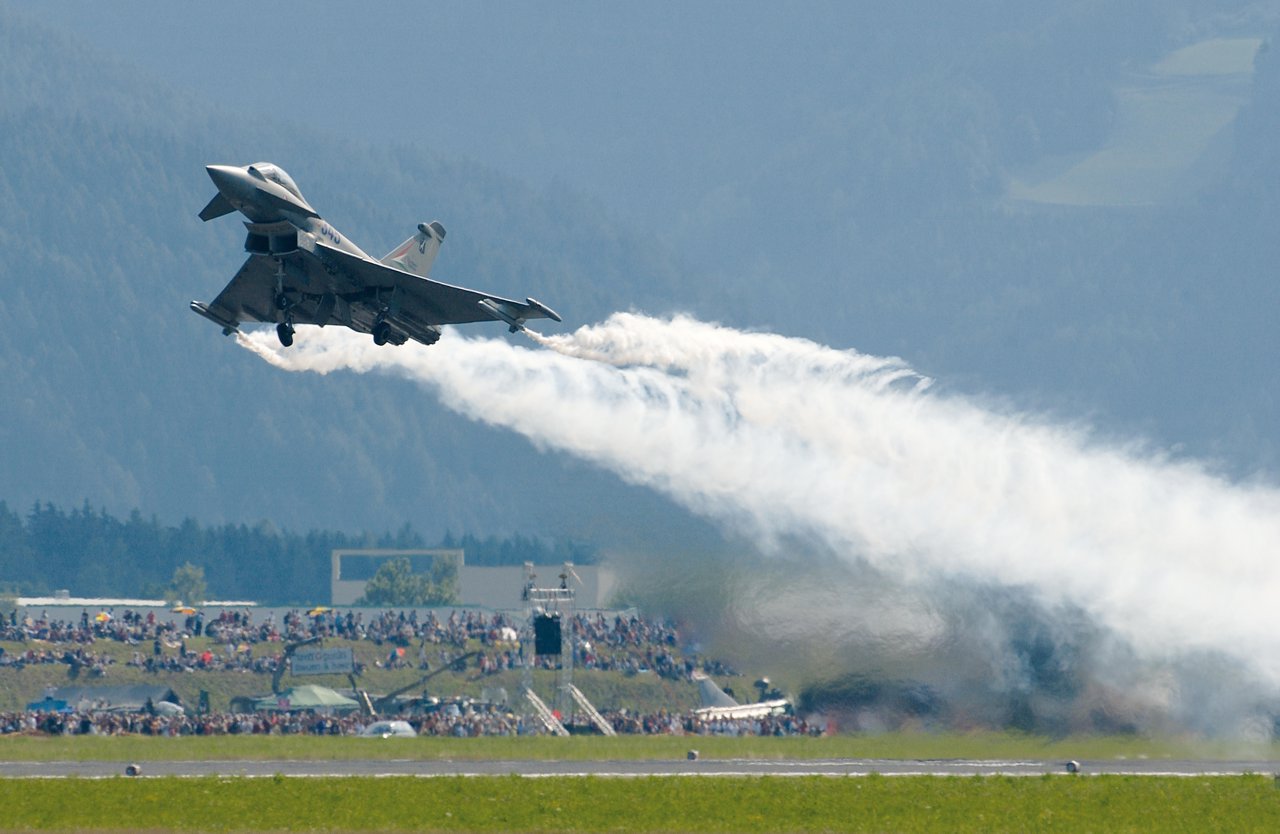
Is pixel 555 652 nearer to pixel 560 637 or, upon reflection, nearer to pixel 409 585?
pixel 560 637

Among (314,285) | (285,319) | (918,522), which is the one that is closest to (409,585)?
(918,522)

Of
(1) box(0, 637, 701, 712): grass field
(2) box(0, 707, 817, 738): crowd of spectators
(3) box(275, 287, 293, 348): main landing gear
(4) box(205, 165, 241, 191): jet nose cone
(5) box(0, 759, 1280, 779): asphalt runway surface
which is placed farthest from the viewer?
(1) box(0, 637, 701, 712): grass field

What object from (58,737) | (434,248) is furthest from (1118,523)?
(58,737)

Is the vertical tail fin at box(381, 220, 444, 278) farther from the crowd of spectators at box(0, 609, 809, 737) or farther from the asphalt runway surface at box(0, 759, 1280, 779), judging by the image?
the asphalt runway surface at box(0, 759, 1280, 779)

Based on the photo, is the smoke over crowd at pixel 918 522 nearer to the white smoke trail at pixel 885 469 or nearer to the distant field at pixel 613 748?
the white smoke trail at pixel 885 469

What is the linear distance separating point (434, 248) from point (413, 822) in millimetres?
26287

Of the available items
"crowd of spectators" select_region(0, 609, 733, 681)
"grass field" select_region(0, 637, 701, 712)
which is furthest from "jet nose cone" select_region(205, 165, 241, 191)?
"grass field" select_region(0, 637, 701, 712)

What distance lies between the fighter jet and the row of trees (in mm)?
111337

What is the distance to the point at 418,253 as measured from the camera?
212 feet

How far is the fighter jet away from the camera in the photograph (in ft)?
186

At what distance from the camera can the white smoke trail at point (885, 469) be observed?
60.9m

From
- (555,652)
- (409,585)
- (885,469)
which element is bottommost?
(555,652)

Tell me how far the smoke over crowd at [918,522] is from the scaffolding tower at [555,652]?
16.6ft

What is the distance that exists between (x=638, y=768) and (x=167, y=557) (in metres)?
135
